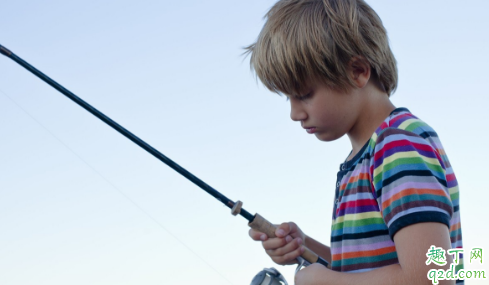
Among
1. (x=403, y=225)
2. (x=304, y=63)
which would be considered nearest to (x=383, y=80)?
(x=304, y=63)

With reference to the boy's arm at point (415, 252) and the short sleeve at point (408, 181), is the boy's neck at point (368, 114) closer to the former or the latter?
the short sleeve at point (408, 181)

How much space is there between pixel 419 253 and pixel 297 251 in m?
0.87

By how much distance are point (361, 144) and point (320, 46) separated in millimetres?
380

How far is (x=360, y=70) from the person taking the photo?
208 centimetres

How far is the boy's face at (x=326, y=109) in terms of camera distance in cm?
201

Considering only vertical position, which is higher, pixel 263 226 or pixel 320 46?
pixel 320 46

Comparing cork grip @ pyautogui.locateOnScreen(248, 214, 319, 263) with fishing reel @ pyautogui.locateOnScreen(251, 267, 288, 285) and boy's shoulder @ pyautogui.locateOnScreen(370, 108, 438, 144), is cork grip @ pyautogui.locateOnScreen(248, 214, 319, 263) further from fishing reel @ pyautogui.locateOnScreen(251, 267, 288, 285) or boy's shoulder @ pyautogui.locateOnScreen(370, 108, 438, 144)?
boy's shoulder @ pyautogui.locateOnScreen(370, 108, 438, 144)

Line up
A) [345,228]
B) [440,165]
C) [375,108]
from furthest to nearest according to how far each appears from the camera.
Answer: [375,108] < [345,228] < [440,165]

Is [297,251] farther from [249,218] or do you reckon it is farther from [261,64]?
[261,64]

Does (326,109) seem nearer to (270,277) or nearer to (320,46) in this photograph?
(320,46)

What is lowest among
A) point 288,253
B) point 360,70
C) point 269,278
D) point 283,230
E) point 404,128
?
point 269,278

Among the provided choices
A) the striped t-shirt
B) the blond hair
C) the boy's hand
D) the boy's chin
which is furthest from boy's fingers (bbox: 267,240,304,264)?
the blond hair

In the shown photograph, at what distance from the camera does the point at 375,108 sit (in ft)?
6.68

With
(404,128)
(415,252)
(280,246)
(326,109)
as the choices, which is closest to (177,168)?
(280,246)
